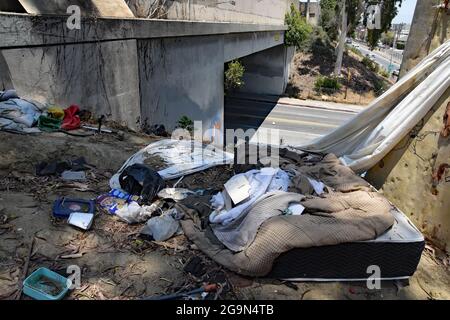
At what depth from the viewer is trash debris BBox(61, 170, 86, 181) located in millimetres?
3809

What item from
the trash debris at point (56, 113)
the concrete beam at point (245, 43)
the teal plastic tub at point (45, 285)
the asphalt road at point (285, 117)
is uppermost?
the concrete beam at point (245, 43)

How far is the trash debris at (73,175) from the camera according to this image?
150 inches

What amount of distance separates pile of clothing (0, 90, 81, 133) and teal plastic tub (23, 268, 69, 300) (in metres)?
2.61

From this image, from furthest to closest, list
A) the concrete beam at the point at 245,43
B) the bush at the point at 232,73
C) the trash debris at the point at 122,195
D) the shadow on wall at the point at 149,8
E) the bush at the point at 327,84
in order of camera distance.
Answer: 1. the bush at the point at 327,84
2. the bush at the point at 232,73
3. the concrete beam at the point at 245,43
4. the shadow on wall at the point at 149,8
5. the trash debris at the point at 122,195

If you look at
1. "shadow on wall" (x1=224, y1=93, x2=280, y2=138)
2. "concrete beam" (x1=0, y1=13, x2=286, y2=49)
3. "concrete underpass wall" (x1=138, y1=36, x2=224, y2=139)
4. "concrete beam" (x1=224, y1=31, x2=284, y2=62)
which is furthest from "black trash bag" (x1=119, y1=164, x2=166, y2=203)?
"shadow on wall" (x1=224, y1=93, x2=280, y2=138)

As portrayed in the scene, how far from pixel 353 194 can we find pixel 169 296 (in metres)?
1.90

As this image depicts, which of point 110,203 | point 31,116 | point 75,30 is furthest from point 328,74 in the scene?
point 110,203

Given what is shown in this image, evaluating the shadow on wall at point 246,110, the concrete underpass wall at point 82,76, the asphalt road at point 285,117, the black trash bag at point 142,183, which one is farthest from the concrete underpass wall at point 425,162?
the shadow on wall at point 246,110

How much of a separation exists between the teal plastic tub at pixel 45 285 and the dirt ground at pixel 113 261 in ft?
0.20

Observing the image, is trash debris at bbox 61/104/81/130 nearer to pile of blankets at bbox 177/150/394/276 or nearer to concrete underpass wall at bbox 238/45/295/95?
pile of blankets at bbox 177/150/394/276

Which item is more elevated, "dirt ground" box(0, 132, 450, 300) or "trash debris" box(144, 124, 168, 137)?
"dirt ground" box(0, 132, 450, 300)

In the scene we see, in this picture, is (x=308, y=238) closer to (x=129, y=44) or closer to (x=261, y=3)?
(x=129, y=44)

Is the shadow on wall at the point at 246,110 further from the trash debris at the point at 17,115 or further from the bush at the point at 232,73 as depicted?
the trash debris at the point at 17,115

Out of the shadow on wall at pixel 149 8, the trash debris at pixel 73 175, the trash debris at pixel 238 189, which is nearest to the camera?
the trash debris at pixel 238 189
